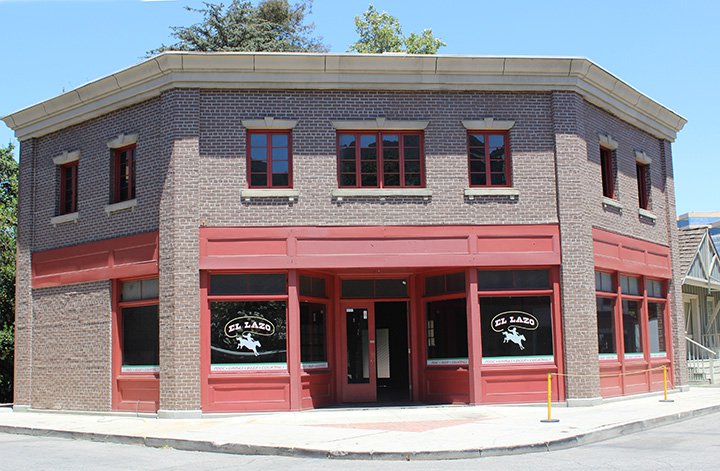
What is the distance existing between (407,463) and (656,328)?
519 inches

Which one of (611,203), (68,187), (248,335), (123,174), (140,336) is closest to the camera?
(248,335)

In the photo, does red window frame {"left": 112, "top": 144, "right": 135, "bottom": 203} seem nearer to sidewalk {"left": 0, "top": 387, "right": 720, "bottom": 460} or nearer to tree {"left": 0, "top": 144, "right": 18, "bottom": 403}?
sidewalk {"left": 0, "top": 387, "right": 720, "bottom": 460}

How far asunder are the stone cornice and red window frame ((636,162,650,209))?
12.8 ft

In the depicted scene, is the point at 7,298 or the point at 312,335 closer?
the point at 312,335

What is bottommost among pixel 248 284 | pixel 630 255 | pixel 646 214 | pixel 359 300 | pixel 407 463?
pixel 407 463

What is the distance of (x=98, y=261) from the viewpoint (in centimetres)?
1961

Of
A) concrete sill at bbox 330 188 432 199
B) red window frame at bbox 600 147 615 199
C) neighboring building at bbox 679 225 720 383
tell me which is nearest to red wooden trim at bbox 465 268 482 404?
concrete sill at bbox 330 188 432 199

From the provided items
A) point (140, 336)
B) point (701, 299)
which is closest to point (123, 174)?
point (140, 336)

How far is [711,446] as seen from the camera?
1245 centimetres

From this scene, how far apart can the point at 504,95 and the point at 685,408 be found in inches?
309

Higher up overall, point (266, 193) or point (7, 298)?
point (266, 193)

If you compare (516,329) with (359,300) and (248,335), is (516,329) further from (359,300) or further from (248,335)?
(248,335)

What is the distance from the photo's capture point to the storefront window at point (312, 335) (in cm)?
1841

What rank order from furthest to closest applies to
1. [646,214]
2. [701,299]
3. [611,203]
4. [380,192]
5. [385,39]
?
[385,39]
[701,299]
[646,214]
[611,203]
[380,192]
